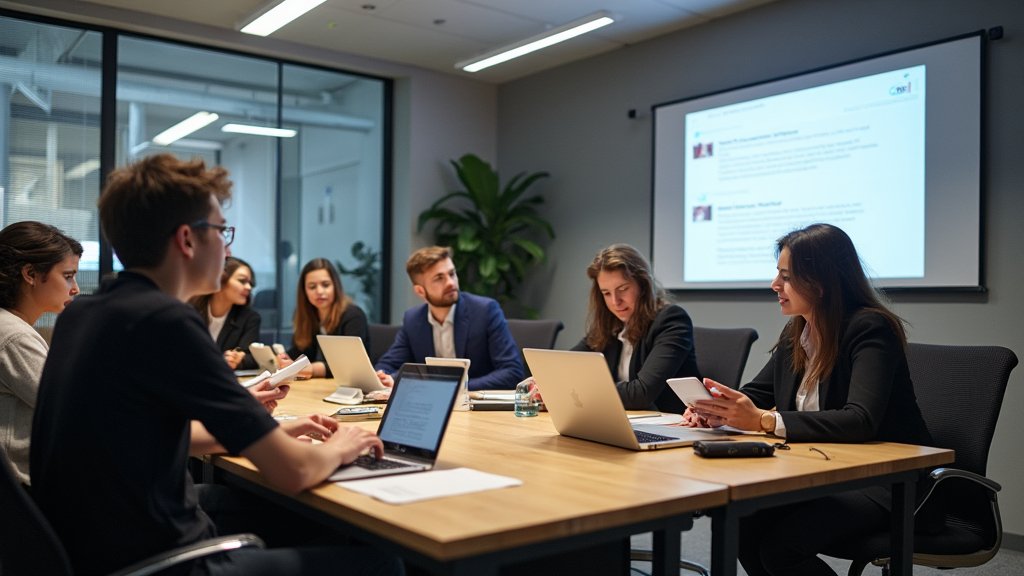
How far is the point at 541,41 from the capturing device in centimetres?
534

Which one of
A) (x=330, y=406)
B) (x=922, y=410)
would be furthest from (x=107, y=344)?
(x=922, y=410)

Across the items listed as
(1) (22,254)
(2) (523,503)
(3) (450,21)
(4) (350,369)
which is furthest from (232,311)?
(2) (523,503)

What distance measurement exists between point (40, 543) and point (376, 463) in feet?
2.09

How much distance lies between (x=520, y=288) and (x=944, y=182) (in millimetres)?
3324

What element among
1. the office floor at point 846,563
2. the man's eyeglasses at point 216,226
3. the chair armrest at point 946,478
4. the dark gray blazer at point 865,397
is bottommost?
the office floor at point 846,563

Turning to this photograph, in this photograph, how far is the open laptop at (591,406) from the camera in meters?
1.99

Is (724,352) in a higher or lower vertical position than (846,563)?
higher

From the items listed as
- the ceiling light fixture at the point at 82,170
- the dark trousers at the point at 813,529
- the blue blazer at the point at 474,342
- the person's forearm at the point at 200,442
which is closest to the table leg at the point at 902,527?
the dark trousers at the point at 813,529

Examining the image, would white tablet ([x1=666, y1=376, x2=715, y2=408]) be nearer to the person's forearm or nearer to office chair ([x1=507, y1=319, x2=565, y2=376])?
the person's forearm

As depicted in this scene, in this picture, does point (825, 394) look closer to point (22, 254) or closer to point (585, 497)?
point (585, 497)

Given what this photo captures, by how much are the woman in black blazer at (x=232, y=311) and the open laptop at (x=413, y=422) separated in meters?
2.76

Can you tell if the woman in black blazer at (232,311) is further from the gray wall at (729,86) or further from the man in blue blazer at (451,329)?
the gray wall at (729,86)

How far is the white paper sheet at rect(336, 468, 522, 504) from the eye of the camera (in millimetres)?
1489

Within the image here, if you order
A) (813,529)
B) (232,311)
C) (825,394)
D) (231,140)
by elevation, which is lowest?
(813,529)
